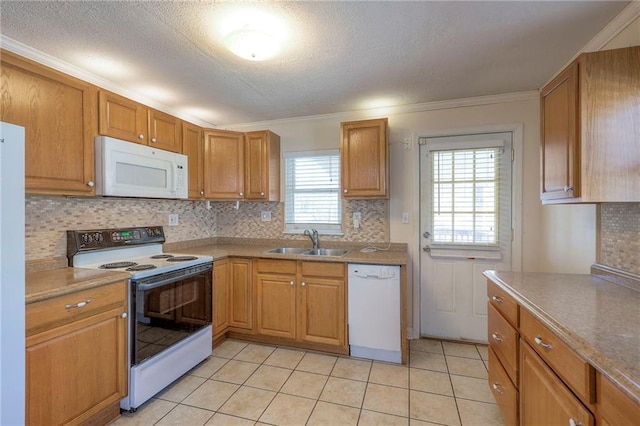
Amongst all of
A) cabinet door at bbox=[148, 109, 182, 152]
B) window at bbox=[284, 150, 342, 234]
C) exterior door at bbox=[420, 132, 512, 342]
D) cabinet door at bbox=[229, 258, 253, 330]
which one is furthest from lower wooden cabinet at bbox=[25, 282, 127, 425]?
exterior door at bbox=[420, 132, 512, 342]

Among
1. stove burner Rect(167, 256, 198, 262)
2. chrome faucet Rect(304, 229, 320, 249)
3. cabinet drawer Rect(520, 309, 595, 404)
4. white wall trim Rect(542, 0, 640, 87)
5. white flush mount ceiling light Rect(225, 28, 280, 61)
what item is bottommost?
cabinet drawer Rect(520, 309, 595, 404)

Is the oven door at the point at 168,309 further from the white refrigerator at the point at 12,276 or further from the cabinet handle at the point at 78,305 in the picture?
the white refrigerator at the point at 12,276

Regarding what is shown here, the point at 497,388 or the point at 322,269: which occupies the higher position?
the point at 322,269

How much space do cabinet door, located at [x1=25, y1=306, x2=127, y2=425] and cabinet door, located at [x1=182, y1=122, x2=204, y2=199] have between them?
1352 millimetres

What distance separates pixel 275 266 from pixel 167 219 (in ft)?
3.99

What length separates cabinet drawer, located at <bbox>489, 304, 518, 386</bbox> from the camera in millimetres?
1440

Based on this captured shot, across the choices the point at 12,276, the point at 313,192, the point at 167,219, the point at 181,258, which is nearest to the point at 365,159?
the point at 313,192

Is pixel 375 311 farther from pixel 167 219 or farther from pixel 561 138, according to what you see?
pixel 167 219

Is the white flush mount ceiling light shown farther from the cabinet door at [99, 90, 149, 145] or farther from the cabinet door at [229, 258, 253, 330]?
the cabinet door at [229, 258, 253, 330]

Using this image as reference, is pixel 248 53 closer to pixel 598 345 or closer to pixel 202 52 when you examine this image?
pixel 202 52

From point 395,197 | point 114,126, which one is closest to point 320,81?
point 395,197

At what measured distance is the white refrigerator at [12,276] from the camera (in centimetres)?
116

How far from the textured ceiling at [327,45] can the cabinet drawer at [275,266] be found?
151 cm

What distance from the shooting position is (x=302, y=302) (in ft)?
8.54
